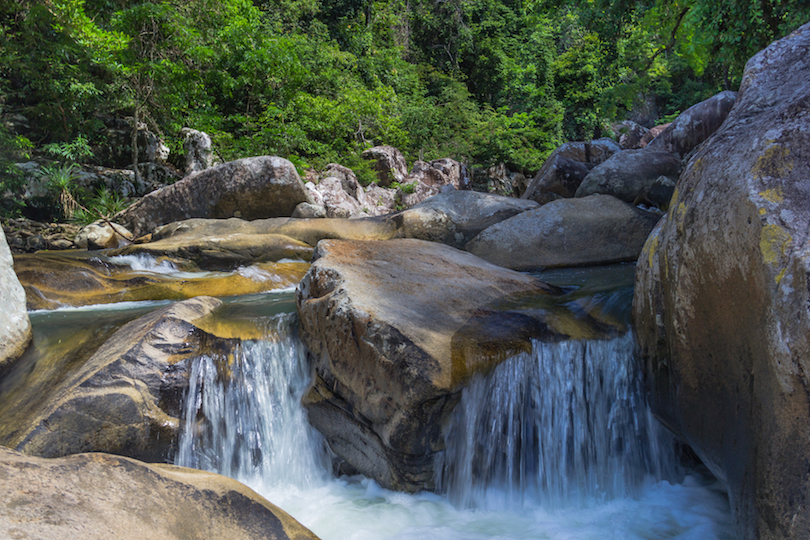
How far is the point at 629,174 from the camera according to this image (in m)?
7.46

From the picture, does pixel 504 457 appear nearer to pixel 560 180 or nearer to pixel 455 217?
pixel 455 217

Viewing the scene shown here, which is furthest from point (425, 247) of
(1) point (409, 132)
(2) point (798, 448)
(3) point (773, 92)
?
(1) point (409, 132)

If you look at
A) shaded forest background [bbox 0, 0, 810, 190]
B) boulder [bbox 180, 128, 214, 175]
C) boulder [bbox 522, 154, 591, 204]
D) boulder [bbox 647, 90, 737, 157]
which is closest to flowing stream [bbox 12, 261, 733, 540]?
boulder [bbox 522, 154, 591, 204]

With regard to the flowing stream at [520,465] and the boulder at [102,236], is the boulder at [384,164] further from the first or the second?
the flowing stream at [520,465]

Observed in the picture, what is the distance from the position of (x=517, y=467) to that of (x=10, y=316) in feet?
12.4

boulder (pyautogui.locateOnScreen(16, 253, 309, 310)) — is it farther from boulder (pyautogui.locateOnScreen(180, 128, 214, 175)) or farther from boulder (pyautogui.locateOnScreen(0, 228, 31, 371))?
boulder (pyautogui.locateOnScreen(180, 128, 214, 175))

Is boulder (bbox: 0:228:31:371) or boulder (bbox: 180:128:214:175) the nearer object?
boulder (bbox: 0:228:31:371)

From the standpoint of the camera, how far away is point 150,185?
36.9ft

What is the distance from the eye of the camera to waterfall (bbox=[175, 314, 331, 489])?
3150mm

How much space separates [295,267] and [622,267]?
13.6ft

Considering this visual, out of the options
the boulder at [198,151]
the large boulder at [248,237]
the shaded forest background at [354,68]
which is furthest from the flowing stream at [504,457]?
the boulder at [198,151]

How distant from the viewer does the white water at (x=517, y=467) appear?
2.61m

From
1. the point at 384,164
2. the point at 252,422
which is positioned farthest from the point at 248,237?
the point at 384,164

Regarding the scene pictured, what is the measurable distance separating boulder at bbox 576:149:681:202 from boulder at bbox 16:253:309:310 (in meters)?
4.95
